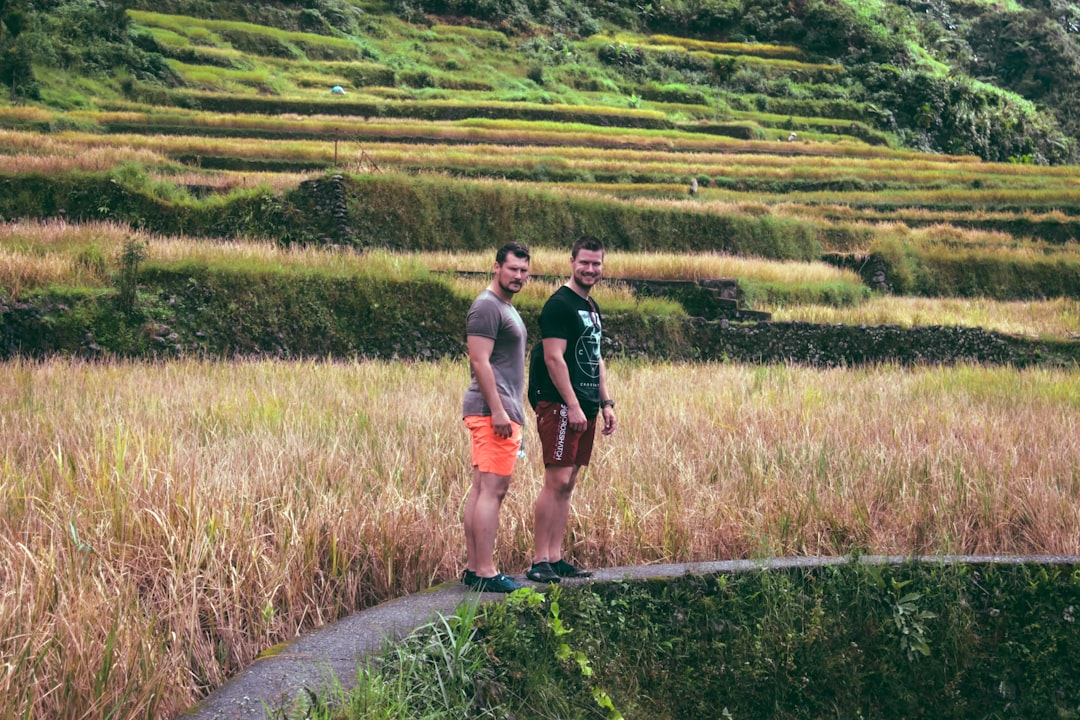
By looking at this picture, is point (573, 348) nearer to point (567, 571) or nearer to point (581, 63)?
point (567, 571)

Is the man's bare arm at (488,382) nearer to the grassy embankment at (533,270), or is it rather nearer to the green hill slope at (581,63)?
the grassy embankment at (533,270)

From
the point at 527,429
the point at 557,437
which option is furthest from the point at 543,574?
the point at 527,429

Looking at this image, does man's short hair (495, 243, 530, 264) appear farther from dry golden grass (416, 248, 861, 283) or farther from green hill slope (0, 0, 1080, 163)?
green hill slope (0, 0, 1080, 163)

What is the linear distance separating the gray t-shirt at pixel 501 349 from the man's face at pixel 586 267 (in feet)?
1.12

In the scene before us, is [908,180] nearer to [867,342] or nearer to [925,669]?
[867,342]

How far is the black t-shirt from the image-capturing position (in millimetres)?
4383

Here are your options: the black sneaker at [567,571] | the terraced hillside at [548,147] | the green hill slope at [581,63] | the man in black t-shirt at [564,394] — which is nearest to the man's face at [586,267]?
the man in black t-shirt at [564,394]

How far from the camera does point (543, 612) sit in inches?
159

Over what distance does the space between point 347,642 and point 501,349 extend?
1.29m

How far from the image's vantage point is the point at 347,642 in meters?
3.77

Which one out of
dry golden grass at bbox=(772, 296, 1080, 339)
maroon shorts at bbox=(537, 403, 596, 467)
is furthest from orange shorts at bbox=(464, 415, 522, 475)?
dry golden grass at bbox=(772, 296, 1080, 339)

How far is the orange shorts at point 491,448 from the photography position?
423cm

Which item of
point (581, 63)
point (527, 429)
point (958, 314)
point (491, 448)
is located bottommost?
point (958, 314)

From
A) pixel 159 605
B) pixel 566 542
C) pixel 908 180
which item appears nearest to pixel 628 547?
pixel 566 542
